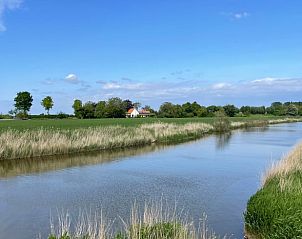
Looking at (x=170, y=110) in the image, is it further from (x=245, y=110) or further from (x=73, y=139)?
(x=73, y=139)

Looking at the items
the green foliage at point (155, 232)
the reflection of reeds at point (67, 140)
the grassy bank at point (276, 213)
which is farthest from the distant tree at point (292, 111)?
the green foliage at point (155, 232)

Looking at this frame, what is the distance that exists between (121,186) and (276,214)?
8.03m

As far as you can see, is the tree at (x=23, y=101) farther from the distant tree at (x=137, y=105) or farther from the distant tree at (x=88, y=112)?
the distant tree at (x=137, y=105)

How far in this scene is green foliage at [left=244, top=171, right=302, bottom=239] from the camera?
6.35 meters

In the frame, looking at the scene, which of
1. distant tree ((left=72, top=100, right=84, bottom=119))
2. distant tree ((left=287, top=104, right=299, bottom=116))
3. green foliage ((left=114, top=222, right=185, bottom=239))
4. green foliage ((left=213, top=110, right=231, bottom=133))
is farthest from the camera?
distant tree ((left=287, top=104, right=299, bottom=116))

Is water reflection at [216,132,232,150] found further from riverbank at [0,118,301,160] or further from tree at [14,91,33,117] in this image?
tree at [14,91,33,117]

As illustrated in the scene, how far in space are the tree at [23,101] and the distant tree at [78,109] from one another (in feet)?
38.7

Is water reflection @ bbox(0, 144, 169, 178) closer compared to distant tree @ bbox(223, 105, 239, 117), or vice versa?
water reflection @ bbox(0, 144, 169, 178)

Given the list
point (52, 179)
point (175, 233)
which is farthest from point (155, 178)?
point (175, 233)

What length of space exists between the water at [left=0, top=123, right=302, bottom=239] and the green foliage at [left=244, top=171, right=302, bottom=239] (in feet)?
→ 3.55

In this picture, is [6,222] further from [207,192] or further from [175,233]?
[207,192]

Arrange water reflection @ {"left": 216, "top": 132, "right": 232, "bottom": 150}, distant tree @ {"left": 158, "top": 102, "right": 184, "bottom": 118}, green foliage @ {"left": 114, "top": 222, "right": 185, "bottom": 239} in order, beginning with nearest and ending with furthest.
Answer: green foliage @ {"left": 114, "top": 222, "right": 185, "bottom": 239}
water reflection @ {"left": 216, "top": 132, "right": 232, "bottom": 150}
distant tree @ {"left": 158, "top": 102, "right": 184, "bottom": 118}

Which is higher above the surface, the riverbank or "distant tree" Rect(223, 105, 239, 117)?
"distant tree" Rect(223, 105, 239, 117)

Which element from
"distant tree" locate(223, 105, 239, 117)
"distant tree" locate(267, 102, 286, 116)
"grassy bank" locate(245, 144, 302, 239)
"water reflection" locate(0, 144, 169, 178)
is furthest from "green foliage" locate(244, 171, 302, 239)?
"distant tree" locate(267, 102, 286, 116)
